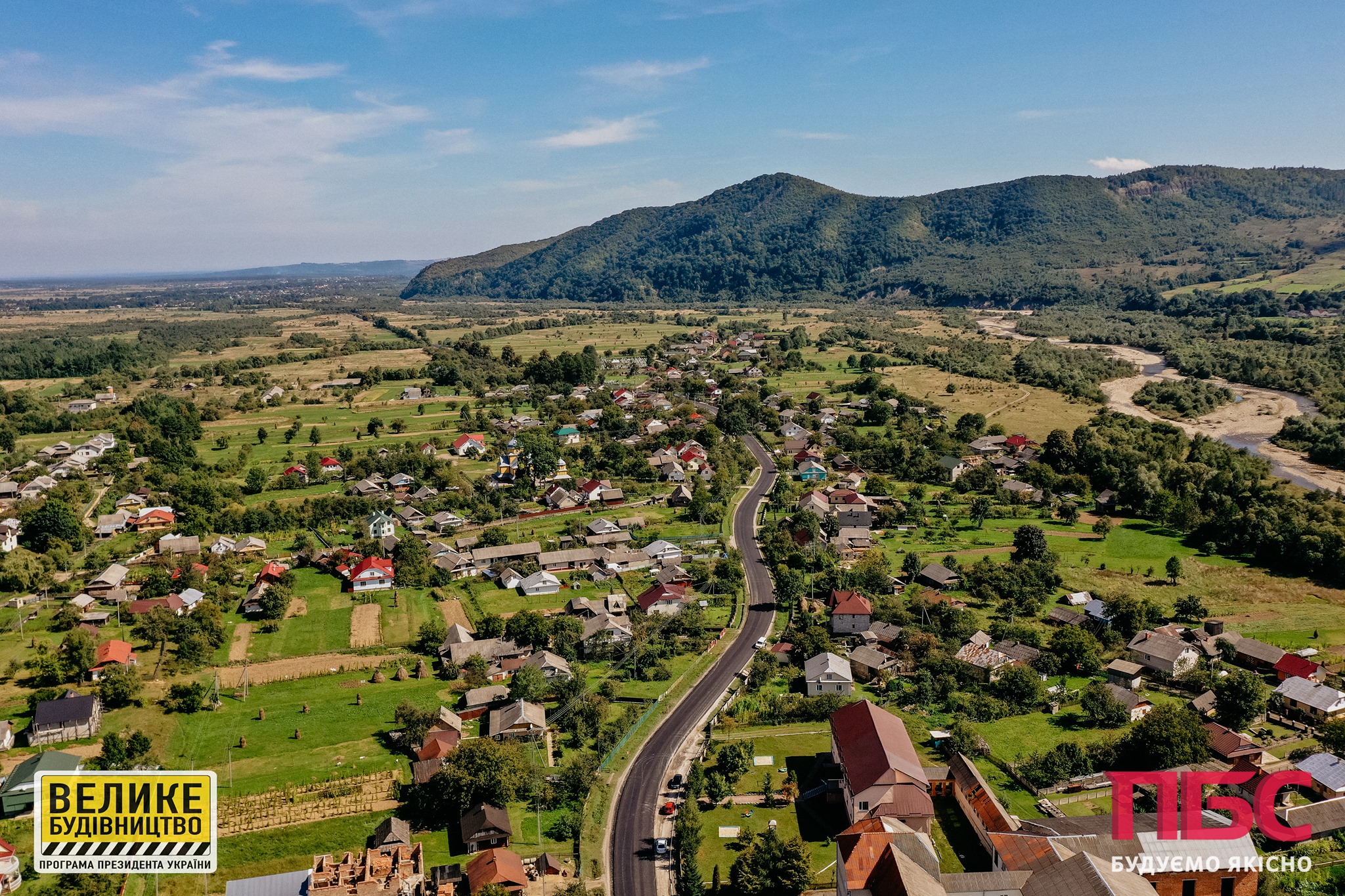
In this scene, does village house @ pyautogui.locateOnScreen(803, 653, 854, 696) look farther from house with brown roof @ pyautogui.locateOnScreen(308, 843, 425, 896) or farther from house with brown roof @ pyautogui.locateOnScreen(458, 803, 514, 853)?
house with brown roof @ pyautogui.locateOnScreen(308, 843, 425, 896)

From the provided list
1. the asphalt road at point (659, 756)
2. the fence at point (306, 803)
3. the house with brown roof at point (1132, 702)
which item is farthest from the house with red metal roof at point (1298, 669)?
the fence at point (306, 803)

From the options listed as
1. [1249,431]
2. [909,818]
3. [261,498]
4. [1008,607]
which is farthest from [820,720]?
[1249,431]

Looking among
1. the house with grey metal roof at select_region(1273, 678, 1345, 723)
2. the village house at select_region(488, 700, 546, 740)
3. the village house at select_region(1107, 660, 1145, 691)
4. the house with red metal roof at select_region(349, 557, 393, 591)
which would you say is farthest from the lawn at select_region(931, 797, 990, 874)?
the house with red metal roof at select_region(349, 557, 393, 591)

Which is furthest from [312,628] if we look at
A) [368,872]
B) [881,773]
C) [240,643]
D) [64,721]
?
[881,773]

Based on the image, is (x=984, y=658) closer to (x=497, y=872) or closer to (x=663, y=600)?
(x=663, y=600)

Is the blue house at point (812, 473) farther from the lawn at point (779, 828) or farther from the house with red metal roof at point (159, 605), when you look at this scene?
the house with red metal roof at point (159, 605)
